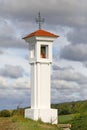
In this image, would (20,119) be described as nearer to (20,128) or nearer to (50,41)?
(20,128)

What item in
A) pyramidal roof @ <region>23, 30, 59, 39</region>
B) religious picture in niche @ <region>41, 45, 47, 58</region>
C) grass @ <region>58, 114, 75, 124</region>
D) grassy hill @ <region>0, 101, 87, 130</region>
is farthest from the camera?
grass @ <region>58, 114, 75, 124</region>

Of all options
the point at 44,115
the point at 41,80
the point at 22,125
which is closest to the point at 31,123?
the point at 22,125

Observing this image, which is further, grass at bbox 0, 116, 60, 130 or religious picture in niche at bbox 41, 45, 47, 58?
religious picture in niche at bbox 41, 45, 47, 58

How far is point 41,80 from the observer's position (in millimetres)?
22766

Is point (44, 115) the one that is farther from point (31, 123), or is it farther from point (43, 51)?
point (43, 51)

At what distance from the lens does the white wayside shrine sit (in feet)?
74.1

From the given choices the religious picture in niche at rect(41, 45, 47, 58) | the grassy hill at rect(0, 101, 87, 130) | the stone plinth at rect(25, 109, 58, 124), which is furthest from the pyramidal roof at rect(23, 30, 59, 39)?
the grassy hill at rect(0, 101, 87, 130)

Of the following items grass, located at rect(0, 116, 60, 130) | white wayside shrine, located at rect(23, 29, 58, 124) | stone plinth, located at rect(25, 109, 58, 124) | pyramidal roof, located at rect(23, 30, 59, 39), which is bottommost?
grass, located at rect(0, 116, 60, 130)

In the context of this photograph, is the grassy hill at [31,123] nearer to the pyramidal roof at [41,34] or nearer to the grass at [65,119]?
the grass at [65,119]

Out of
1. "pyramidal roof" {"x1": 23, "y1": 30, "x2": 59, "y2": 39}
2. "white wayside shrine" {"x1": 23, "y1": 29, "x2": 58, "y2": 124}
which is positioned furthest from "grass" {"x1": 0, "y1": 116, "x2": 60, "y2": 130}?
"pyramidal roof" {"x1": 23, "y1": 30, "x2": 59, "y2": 39}

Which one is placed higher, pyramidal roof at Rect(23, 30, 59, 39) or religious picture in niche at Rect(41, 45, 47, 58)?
pyramidal roof at Rect(23, 30, 59, 39)

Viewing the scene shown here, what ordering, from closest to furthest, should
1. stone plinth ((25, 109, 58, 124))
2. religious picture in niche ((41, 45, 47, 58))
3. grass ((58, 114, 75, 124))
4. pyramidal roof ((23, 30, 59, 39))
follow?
stone plinth ((25, 109, 58, 124)), pyramidal roof ((23, 30, 59, 39)), religious picture in niche ((41, 45, 47, 58)), grass ((58, 114, 75, 124))

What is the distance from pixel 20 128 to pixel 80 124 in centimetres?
354

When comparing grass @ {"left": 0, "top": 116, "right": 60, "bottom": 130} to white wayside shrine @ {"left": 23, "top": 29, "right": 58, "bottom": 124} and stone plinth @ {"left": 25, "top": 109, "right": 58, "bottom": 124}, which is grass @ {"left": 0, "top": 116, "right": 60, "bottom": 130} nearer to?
stone plinth @ {"left": 25, "top": 109, "right": 58, "bottom": 124}
